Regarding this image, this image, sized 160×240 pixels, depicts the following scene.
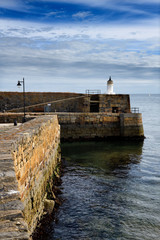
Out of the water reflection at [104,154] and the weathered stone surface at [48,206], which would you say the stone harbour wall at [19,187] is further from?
the water reflection at [104,154]

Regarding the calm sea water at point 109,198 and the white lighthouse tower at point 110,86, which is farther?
the white lighthouse tower at point 110,86

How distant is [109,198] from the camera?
8969 millimetres

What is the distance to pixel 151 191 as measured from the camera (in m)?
9.77

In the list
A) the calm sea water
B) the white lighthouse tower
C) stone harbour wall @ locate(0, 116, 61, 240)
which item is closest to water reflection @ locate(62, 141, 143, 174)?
the calm sea water

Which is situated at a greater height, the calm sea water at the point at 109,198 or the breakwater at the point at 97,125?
the breakwater at the point at 97,125

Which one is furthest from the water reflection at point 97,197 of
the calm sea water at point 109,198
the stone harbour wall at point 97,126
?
the stone harbour wall at point 97,126

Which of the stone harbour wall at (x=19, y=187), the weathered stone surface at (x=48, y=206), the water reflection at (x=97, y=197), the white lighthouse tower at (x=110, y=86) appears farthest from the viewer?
the white lighthouse tower at (x=110, y=86)

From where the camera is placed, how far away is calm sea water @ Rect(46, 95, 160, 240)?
266 inches

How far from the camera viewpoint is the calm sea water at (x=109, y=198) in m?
6.75

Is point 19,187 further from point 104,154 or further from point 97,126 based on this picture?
point 97,126

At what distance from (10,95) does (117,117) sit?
42.9ft

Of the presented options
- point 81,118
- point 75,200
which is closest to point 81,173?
point 75,200

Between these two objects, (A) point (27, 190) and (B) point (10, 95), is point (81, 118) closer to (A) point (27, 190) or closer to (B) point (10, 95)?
(B) point (10, 95)

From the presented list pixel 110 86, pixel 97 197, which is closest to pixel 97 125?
pixel 110 86
